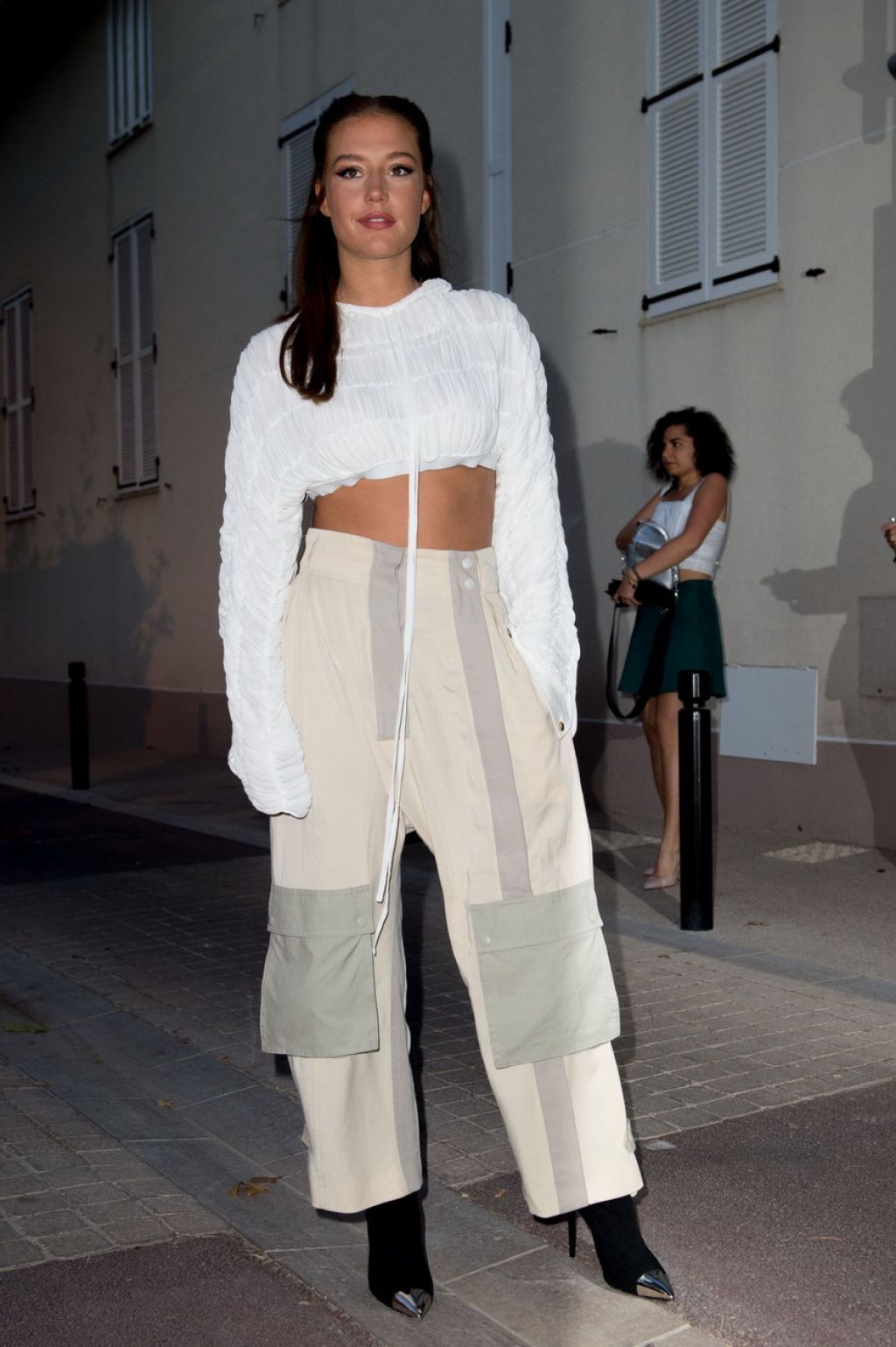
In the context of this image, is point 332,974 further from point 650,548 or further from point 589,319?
point 589,319

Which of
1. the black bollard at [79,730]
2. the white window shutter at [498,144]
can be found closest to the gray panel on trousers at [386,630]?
the white window shutter at [498,144]

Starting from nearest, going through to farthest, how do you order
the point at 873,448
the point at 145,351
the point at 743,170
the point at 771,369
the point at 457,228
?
the point at 873,448 → the point at 771,369 → the point at 743,170 → the point at 457,228 → the point at 145,351

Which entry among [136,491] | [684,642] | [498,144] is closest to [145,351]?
[136,491]

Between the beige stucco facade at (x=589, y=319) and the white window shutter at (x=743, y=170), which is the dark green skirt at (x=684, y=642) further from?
the white window shutter at (x=743, y=170)

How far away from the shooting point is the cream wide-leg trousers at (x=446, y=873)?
8.02ft

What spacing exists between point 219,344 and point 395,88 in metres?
3.51

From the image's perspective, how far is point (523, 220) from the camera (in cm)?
1012

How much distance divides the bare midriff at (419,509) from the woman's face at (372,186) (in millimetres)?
394

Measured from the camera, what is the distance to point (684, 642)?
20.2 ft

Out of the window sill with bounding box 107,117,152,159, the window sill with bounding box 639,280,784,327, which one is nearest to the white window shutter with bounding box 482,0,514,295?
the window sill with bounding box 639,280,784,327

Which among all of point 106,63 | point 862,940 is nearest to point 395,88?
point 106,63

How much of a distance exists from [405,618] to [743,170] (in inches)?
270

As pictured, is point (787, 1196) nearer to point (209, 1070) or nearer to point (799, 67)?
point (209, 1070)

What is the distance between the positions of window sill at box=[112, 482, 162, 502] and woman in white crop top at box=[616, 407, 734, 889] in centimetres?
972
